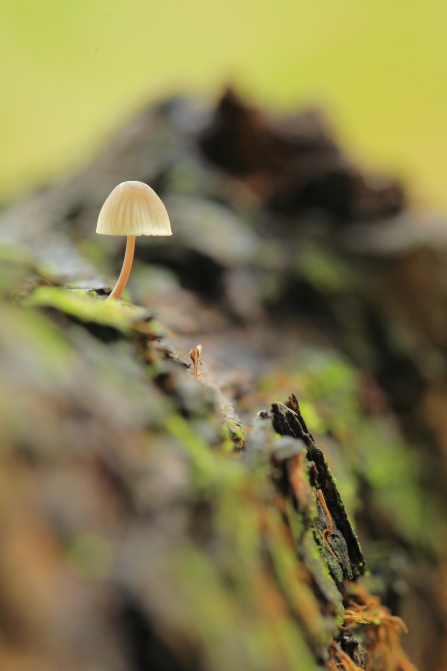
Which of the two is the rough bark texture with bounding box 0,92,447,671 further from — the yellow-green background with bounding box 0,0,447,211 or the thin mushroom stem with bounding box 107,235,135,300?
the yellow-green background with bounding box 0,0,447,211

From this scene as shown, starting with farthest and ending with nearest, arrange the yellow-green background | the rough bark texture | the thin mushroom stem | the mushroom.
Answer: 1. the yellow-green background
2. the thin mushroom stem
3. the mushroom
4. the rough bark texture

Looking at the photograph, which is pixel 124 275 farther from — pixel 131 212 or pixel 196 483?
pixel 196 483

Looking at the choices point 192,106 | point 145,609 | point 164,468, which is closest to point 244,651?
point 145,609

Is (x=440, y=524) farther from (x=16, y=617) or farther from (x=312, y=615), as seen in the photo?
(x=16, y=617)

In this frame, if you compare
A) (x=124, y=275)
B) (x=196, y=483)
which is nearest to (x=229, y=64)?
(x=124, y=275)

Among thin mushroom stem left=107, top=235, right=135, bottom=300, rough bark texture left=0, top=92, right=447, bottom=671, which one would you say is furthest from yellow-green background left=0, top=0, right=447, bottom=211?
thin mushroom stem left=107, top=235, right=135, bottom=300

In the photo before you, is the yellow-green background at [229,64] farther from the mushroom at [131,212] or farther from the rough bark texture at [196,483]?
the mushroom at [131,212]
